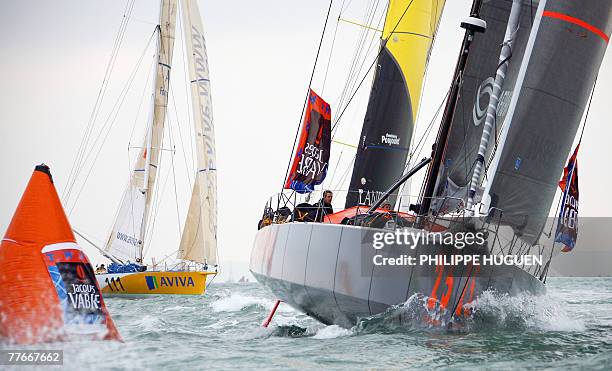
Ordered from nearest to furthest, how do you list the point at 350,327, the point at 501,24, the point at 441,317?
the point at 441,317 < the point at 350,327 < the point at 501,24

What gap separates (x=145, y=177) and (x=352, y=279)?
775 inches

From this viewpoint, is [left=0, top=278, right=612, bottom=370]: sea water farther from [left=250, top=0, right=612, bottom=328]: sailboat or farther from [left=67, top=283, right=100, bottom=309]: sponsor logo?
[left=67, top=283, right=100, bottom=309]: sponsor logo

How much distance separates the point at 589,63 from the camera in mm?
10203

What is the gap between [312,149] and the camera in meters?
12.4

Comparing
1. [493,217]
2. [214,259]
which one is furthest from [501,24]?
[214,259]

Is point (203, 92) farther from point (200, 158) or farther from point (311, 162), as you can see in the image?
point (311, 162)

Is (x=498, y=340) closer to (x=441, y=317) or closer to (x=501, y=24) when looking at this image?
(x=441, y=317)

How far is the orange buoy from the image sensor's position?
6539 mm

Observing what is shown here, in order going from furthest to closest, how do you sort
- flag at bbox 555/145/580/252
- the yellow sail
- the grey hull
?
1. the yellow sail
2. flag at bbox 555/145/580/252
3. the grey hull

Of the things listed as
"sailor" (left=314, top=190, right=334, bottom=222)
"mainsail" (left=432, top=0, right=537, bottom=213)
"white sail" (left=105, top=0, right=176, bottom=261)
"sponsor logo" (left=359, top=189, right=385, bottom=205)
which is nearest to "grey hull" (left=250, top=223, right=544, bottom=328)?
"sailor" (left=314, top=190, right=334, bottom=222)

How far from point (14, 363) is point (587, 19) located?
734 centimetres

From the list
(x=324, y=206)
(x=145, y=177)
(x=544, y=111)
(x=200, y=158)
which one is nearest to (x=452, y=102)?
(x=544, y=111)

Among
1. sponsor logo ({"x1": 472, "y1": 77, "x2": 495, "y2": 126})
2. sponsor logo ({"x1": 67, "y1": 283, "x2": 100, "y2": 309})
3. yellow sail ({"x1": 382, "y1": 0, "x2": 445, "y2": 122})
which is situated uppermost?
yellow sail ({"x1": 382, "y1": 0, "x2": 445, "y2": 122})

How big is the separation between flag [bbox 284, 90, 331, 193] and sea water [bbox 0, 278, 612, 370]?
2.05 metres
